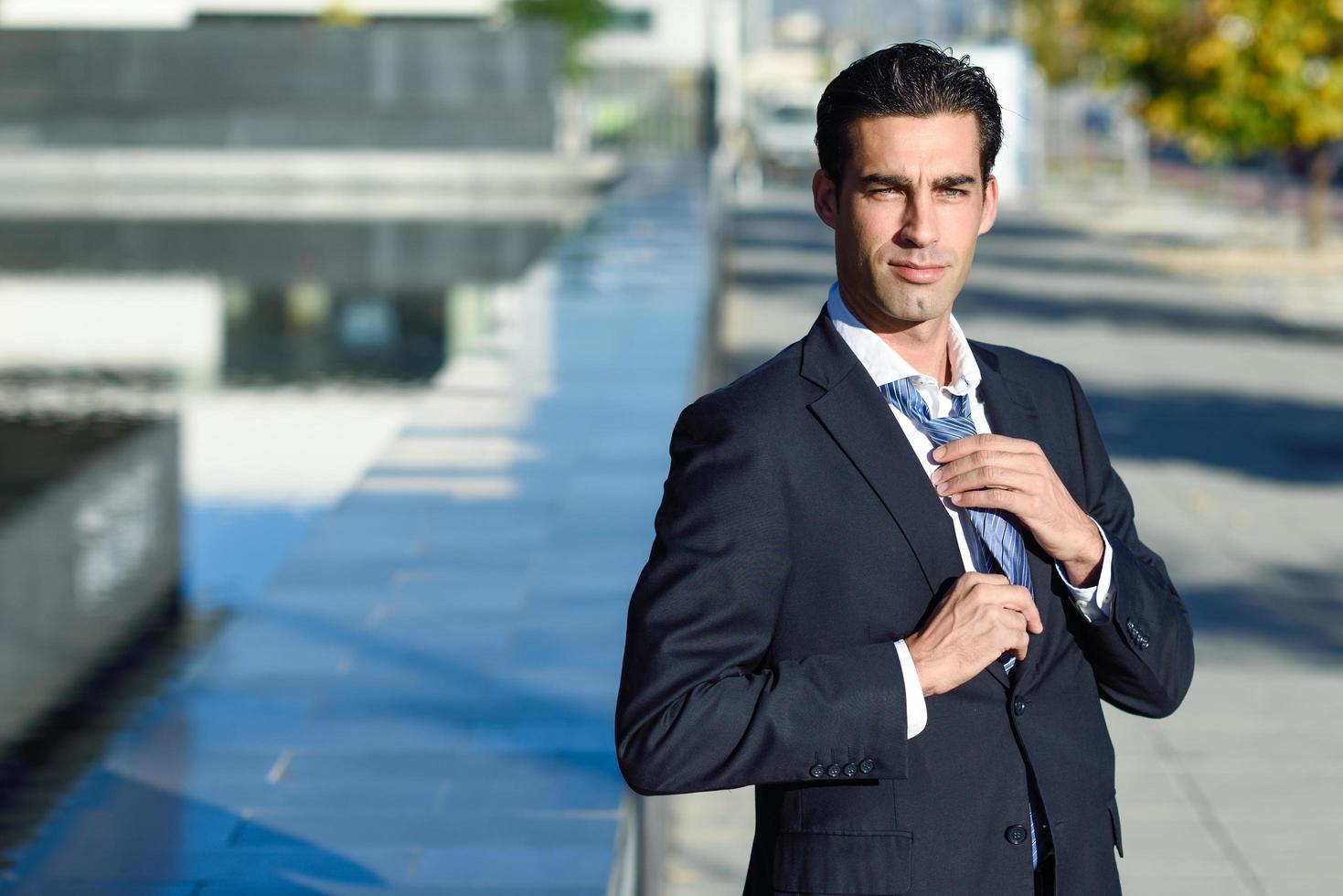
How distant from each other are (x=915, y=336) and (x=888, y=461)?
0.16 meters

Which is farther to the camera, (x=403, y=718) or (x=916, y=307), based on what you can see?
(x=403, y=718)

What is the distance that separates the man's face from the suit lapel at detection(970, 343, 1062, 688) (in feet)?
0.58

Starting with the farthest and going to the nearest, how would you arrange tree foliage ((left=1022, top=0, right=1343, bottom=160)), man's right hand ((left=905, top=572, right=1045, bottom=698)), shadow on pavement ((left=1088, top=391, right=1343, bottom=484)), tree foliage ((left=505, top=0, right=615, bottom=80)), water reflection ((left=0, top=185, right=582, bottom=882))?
tree foliage ((left=505, top=0, right=615, bottom=80)), tree foliage ((left=1022, top=0, right=1343, bottom=160)), shadow on pavement ((left=1088, top=391, right=1343, bottom=484)), water reflection ((left=0, top=185, right=582, bottom=882)), man's right hand ((left=905, top=572, right=1045, bottom=698))

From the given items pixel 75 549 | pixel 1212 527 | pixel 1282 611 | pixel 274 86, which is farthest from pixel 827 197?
pixel 274 86

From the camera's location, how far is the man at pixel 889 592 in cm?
200

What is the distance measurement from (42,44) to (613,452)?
28445 millimetres

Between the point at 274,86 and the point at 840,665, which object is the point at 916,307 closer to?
the point at 840,665

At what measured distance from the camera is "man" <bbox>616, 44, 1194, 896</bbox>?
1996 mm

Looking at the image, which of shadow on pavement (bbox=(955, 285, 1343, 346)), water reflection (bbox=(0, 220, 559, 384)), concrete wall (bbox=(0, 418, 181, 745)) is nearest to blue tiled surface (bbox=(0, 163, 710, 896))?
concrete wall (bbox=(0, 418, 181, 745))

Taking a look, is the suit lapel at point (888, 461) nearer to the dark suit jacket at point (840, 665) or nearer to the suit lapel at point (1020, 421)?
the dark suit jacket at point (840, 665)

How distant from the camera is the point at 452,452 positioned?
7.80m

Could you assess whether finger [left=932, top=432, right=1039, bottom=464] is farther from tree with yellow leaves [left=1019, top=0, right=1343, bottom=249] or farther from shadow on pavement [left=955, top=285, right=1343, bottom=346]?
tree with yellow leaves [left=1019, top=0, right=1343, bottom=249]

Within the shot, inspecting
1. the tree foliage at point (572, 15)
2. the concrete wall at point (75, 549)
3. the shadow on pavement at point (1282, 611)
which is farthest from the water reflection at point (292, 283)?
the tree foliage at point (572, 15)

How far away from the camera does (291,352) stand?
14086mm
